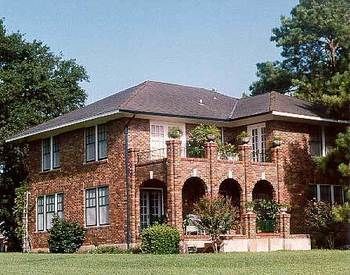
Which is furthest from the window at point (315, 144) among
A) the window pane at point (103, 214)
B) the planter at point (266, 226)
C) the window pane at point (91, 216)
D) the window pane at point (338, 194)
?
the window pane at point (91, 216)

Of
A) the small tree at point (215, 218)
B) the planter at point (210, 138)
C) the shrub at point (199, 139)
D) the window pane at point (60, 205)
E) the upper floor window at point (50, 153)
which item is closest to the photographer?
the small tree at point (215, 218)

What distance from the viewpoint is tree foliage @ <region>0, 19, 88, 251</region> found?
4731cm

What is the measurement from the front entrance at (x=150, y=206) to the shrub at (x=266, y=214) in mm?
4109

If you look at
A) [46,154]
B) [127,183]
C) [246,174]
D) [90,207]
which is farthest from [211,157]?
[46,154]

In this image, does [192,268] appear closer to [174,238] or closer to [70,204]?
[174,238]

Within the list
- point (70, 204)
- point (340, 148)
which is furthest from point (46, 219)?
point (340, 148)

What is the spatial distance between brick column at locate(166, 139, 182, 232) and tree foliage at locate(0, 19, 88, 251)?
14.7 meters

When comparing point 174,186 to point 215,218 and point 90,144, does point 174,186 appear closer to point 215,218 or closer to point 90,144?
point 215,218

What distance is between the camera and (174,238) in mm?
31688

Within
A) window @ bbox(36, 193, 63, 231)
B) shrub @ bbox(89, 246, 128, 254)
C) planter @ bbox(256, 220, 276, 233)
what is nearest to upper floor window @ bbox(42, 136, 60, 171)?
window @ bbox(36, 193, 63, 231)

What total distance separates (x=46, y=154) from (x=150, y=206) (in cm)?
A: 770

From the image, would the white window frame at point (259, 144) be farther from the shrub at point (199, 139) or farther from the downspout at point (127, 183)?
the downspout at point (127, 183)

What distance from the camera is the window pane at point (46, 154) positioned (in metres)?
40.8

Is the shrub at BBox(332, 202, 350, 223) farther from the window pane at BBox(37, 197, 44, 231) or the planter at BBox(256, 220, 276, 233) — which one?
the window pane at BBox(37, 197, 44, 231)
